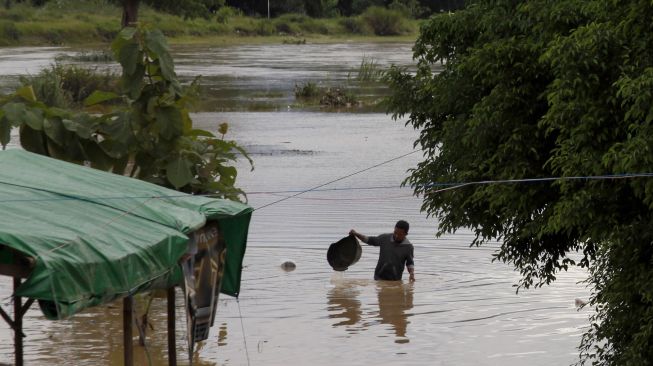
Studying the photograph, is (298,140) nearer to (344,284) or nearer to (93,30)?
(344,284)

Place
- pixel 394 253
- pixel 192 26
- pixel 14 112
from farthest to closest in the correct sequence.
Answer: pixel 192 26, pixel 394 253, pixel 14 112

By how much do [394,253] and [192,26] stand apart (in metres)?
61.7

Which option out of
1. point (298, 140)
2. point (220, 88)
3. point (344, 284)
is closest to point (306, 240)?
point (344, 284)

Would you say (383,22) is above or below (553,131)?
below

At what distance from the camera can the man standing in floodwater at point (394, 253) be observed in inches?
615

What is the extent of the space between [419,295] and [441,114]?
399cm

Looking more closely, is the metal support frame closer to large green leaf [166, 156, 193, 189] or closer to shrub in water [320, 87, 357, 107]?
→ large green leaf [166, 156, 193, 189]

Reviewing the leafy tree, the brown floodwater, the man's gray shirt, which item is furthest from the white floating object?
the leafy tree

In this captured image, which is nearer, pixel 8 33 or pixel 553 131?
pixel 553 131

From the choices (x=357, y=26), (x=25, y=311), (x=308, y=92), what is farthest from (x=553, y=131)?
(x=357, y=26)

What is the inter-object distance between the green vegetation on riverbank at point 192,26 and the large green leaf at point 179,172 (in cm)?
5433

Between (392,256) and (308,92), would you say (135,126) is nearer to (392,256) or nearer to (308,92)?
(392,256)

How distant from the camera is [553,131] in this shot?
10.5 m

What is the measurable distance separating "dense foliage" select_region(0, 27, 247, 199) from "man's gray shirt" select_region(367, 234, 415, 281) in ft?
14.6
